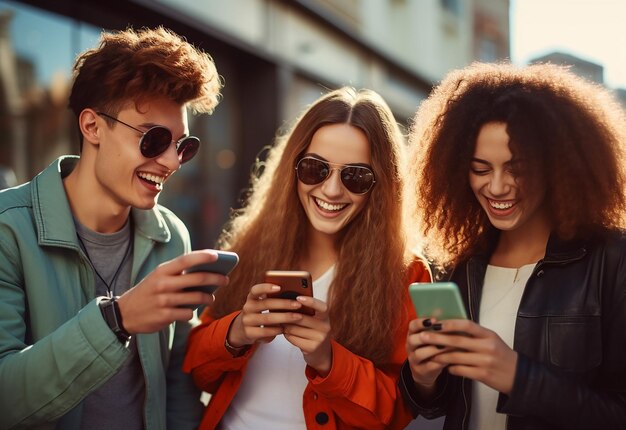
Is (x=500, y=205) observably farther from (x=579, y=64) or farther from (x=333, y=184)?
(x=579, y=64)

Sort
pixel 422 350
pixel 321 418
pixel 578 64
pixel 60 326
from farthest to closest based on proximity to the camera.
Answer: pixel 578 64
pixel 321 418
pixel 60 326
pixel 422 350

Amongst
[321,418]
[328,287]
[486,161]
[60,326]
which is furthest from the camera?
[328,287]

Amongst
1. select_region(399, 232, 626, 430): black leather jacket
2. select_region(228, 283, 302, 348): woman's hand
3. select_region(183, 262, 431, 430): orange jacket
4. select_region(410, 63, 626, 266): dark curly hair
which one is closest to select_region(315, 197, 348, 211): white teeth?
select_region(410, 63, 626, 266): dark curly hair

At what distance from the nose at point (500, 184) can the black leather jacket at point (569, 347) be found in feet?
0.96

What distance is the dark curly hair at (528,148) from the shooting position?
2574 mm

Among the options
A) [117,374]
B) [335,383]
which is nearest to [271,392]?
[335,383]

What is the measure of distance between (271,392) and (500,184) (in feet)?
4.66

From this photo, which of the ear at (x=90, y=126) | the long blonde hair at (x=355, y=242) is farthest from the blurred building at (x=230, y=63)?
the long blonde hair at (x=355, y=242)

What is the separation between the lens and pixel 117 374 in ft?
9.48

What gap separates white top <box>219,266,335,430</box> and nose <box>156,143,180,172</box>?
0.95 m

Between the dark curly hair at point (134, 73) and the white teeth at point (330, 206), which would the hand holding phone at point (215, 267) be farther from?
the dark curly hair at point (134, 73)

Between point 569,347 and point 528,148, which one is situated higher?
point 528,148

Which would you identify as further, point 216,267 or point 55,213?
point 55,213

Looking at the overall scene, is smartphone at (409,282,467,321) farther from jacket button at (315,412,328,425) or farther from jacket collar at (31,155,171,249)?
jacket collar at (31,155,171,249)
